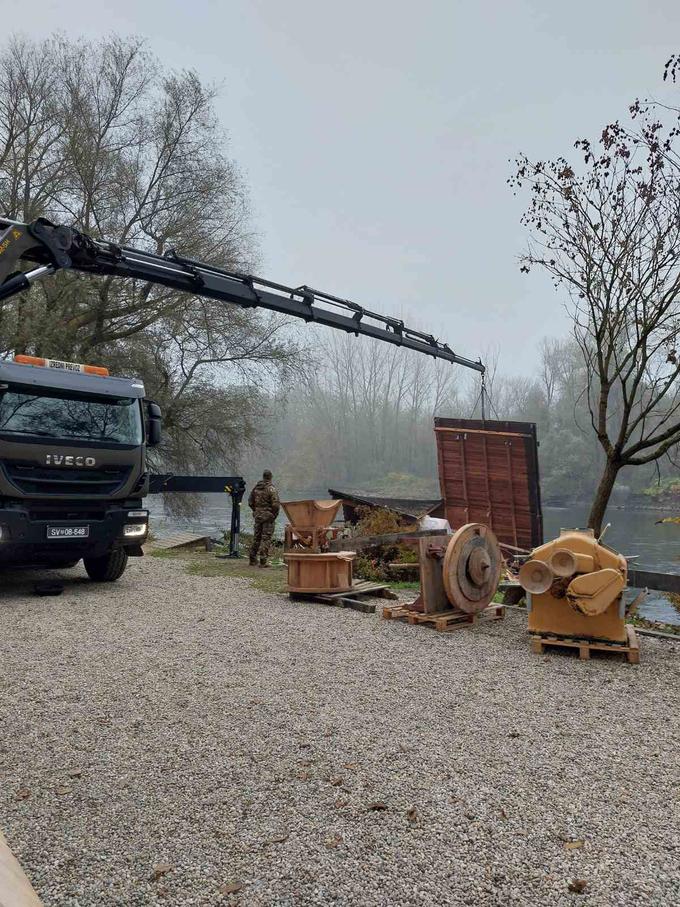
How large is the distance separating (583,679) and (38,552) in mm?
6921

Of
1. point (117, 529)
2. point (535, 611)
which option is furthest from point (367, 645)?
point (117, 529)

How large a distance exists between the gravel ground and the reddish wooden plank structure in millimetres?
6872

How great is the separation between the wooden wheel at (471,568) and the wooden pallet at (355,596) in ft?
4.49

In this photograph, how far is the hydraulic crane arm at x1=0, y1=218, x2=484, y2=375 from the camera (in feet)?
32.5

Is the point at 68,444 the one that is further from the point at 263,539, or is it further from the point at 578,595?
the point at 578,595

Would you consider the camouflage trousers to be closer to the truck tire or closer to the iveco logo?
the truck tire

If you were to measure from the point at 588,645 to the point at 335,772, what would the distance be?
3.67 meters

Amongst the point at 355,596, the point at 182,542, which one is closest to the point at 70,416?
the point at 355,596

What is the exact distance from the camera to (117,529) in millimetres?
9773

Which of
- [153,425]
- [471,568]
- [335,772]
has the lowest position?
[335,772]

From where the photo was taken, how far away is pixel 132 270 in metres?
10.9

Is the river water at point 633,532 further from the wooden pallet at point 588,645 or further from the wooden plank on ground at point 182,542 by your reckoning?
the wooden pallet at point 588,645

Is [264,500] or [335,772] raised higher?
[264,500]

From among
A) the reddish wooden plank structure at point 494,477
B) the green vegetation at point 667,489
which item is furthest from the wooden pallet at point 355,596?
the green vegetation at point 667,489
